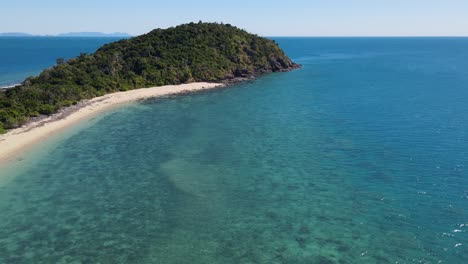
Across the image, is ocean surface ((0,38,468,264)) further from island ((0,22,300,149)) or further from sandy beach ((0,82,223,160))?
island ((0,22,300,149))

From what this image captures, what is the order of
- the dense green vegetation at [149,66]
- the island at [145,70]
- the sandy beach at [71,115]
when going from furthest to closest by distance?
the dense green vegetation at [149,66], the island at [145,70], the sandy beach at [71,115]

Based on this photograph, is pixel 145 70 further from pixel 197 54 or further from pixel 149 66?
pixel 197 54

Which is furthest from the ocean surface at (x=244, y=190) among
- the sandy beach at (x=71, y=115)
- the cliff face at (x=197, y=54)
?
the cliff face at (x=197, y=54)

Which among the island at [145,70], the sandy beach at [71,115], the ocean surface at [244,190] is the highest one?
the island at [145,70]

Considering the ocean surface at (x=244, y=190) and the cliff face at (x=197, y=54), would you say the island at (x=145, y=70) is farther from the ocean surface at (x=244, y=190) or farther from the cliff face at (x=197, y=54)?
the ocean surface at (x=244, y=190)

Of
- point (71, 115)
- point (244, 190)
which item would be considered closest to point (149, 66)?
point (71, 115)

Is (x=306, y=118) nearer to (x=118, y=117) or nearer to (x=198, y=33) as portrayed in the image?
(x=118, y=117)

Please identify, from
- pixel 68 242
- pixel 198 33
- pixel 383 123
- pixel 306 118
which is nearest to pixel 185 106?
pixel 306 118
